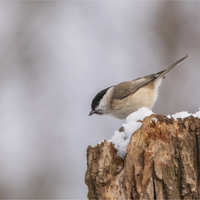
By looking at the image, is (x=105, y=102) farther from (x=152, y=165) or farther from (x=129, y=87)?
(x=152, y=165)

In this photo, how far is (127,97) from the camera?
13.6ft

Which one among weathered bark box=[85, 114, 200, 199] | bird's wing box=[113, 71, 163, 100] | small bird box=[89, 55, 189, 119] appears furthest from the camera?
bird's wing box=[113, 71, 163, 100]

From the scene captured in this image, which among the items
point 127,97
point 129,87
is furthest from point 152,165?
point 129,87

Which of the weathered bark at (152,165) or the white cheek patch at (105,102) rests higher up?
the white cheek patch at (105,102)

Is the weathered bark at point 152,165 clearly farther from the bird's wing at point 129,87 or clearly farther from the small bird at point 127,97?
the bird's wing at point 129,87

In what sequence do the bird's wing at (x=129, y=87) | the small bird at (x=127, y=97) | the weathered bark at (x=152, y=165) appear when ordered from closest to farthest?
the weathered bark at (x=152, y=165) → the small bird at (x=127, y=97) → the bird's wing at (x=129, y=87)

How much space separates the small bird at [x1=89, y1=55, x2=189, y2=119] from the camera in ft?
13.5

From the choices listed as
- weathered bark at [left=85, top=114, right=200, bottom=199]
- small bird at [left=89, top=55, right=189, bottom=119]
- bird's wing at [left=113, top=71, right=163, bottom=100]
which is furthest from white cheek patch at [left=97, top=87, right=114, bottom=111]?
weathered bark at [left=85, top=114, right=200, bottom=199]

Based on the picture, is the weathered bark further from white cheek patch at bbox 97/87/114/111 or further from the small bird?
white cheek patch at bbox 97/87/114/111

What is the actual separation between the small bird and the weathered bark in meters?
2.12

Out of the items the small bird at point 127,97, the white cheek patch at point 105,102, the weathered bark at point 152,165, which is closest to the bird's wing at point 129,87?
the small bird at point 127,97

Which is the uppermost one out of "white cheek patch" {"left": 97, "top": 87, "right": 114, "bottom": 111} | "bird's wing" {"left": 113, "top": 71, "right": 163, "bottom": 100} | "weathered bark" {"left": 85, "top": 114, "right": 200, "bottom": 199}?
"bird's wing" {"left": 113, "top": 71, "right": 163, "bottom": 100}

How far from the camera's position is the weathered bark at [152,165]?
1.81 m

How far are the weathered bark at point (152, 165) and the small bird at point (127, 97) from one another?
2.12 m
